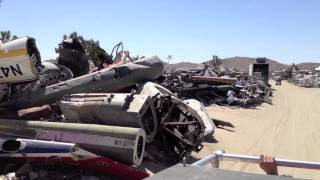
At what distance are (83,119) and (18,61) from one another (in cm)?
211

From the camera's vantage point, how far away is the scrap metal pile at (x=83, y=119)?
879cm

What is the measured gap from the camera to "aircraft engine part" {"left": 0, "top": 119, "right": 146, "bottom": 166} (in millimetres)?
8758

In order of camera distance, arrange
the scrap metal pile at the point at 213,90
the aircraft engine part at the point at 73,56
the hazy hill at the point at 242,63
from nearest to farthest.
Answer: the aircraft engine part at the point at 73,56
the scrap metal pile at the point at 213,90
the hazy hill at the point at 242,63

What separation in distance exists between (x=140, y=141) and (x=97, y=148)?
791 mm

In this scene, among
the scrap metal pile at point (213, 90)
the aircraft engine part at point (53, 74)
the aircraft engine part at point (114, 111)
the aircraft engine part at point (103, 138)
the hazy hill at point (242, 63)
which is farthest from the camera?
the hazy hill at point (242, 63)

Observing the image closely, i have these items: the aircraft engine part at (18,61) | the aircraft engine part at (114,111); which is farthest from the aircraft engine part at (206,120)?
the aircraft engine part at (18,61)

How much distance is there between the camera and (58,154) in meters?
8.62

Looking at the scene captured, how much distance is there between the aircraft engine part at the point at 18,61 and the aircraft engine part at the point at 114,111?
115 centimetres

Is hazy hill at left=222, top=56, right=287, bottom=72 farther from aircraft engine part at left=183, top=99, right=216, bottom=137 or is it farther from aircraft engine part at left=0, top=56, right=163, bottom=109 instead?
aircraft engine part at left=0, top=56, right=163, bottom=109

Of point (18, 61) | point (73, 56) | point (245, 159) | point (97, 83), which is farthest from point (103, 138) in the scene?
point (73, 56)

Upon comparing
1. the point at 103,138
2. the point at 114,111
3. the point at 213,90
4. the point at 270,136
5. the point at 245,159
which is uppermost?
the point at 245,159

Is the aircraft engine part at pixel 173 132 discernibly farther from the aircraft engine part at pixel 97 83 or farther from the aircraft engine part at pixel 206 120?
the aircraft engine part at pixel 206 120

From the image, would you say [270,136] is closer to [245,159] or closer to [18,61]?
[18,61]

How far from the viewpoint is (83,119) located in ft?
33.5
